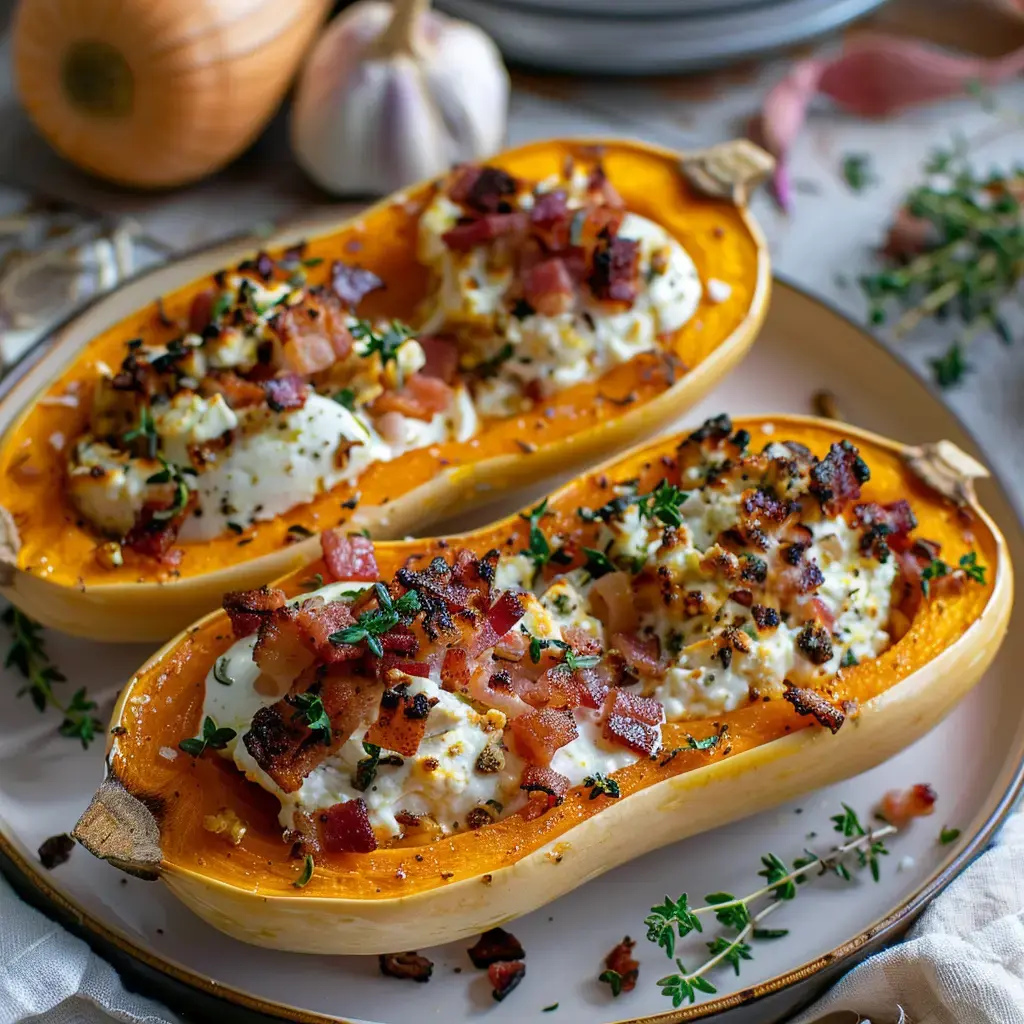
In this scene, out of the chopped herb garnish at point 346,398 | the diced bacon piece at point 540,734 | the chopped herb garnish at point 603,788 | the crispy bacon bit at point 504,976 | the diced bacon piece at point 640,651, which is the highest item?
the chopped herb garnish at point 346,398

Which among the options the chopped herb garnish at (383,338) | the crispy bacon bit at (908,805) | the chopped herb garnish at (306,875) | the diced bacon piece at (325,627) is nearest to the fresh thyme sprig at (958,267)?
the crispy bacon bit at (908,805)

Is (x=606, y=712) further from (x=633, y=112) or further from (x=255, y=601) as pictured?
(x=633, y=112)

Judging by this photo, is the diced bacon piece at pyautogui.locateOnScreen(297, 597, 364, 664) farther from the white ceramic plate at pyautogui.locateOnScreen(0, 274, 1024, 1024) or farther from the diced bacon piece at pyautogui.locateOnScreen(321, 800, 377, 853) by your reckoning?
the white ceramic plate at pyautogui.locateOnScreen(0, 274, 1024, 1024)

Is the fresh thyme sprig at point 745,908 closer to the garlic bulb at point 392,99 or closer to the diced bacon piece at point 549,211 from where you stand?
the diced bacon piece at point 549,211

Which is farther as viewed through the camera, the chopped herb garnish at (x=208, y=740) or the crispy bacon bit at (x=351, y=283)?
the crispy bacon bit at (x=351, y=283)

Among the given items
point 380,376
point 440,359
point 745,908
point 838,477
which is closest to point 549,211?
point 440,359

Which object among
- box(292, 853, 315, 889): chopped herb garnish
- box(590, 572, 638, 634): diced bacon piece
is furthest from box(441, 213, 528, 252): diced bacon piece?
box(292, 853, 315, 889): chopped herb garnish
